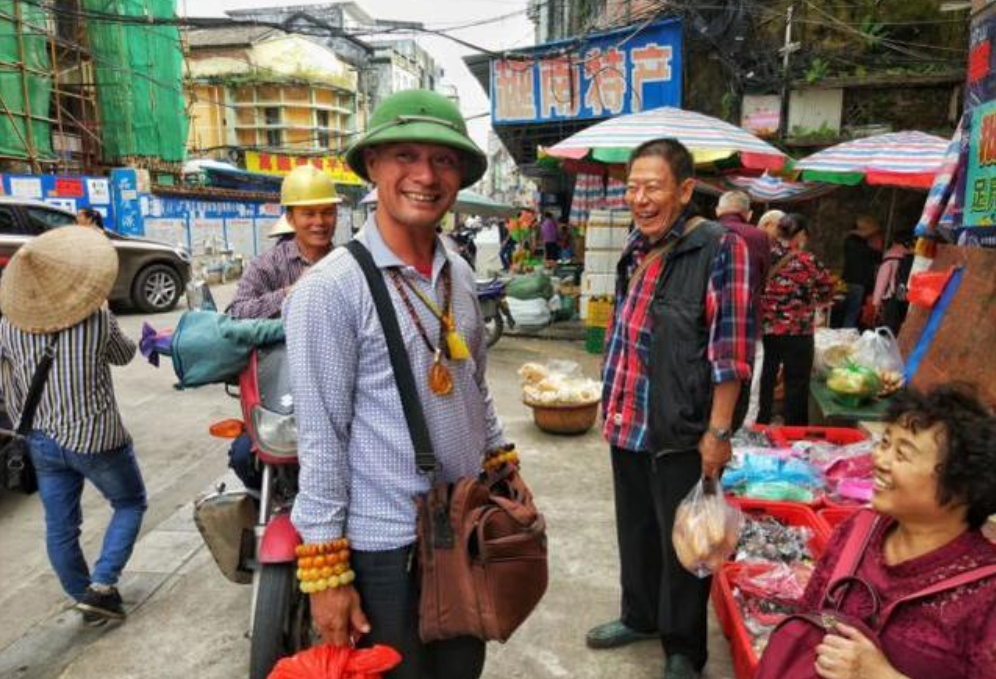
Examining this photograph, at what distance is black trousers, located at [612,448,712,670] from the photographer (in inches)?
94.3

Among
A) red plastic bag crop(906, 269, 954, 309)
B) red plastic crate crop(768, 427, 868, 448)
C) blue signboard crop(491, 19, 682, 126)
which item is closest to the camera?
red plastic bag crop(906, 269, 954, 309)

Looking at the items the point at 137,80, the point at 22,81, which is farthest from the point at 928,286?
the point at 137,80

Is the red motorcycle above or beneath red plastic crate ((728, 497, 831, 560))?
above

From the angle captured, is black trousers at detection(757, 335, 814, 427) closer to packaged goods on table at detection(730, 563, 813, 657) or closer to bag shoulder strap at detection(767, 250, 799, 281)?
bag shoulder strap at detection(767, 250, 799, 281)

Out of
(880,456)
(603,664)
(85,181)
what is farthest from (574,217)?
(85,181)

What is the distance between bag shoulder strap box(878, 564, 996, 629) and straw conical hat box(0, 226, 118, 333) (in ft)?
9.81

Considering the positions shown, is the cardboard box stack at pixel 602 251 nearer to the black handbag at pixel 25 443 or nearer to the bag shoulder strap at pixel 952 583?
the black handbag at pixel 25 443

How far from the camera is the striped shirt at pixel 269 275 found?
2979 millimetres

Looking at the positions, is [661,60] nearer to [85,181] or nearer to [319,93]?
[85,181]

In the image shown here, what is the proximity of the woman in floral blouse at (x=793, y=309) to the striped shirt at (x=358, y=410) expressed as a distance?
377 centimetres

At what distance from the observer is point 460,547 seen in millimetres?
1498

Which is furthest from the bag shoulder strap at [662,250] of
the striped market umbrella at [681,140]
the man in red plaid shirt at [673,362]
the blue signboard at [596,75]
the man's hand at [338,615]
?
the blue signboard at [596,75]

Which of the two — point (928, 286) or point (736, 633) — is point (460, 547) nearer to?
point (736, 633)

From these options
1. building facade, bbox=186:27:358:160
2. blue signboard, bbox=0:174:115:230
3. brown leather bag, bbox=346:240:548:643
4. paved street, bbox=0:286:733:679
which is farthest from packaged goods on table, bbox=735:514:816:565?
building facade, bbox=186:27:358:160
